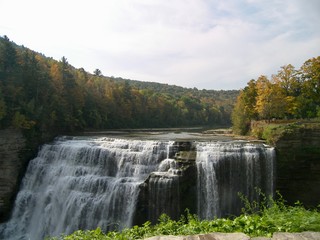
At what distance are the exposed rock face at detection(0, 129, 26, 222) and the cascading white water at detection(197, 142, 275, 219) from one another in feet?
49.3

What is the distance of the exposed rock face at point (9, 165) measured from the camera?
894 inches

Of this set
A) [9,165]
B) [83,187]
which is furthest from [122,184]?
[9,165]

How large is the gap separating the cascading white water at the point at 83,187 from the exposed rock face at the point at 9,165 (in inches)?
27.8

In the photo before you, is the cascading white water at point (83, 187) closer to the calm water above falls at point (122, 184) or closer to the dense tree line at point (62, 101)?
the calm water above falls at point (122, 184)

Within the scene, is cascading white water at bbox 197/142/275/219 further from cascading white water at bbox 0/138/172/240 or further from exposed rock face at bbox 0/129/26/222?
exposed rock face at bbox 0/129/26/222

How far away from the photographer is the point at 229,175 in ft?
60.6

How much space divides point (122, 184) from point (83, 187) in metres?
3.41

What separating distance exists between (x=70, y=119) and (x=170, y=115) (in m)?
33.7

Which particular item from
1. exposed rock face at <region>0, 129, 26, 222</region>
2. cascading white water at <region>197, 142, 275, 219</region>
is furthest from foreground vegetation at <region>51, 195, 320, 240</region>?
exposed rock face at <region>0, 129, 26, 222</region>

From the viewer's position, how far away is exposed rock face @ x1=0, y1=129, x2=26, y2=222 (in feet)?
74.5

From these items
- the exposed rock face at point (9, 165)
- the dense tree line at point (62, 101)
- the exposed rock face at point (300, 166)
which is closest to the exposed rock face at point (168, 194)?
the exposed rock face at point (300, 166)

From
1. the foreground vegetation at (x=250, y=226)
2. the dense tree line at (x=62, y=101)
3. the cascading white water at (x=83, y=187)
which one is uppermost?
Answer: the dense tree line at (x=62, y=101)

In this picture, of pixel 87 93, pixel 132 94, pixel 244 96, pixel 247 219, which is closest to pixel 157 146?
pixel 247 219

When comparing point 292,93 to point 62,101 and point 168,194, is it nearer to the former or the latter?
point 168,194
